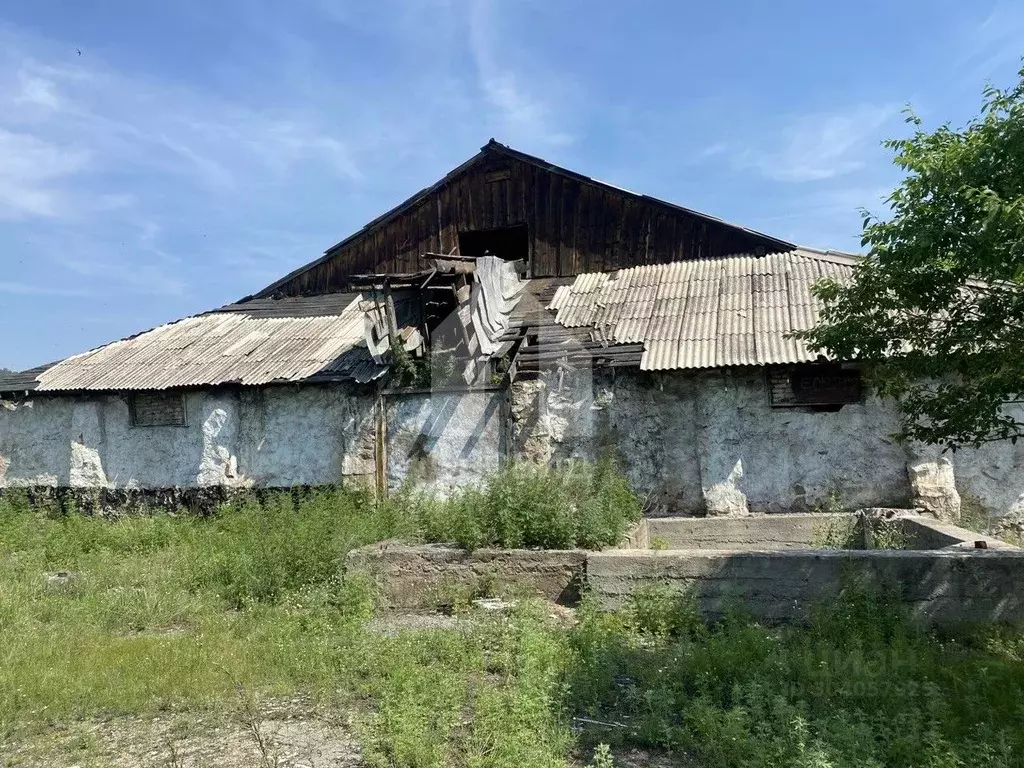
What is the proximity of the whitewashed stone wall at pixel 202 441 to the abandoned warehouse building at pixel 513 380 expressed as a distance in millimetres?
36

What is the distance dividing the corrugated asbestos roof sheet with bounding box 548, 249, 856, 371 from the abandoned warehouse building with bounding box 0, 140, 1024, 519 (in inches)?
2.0

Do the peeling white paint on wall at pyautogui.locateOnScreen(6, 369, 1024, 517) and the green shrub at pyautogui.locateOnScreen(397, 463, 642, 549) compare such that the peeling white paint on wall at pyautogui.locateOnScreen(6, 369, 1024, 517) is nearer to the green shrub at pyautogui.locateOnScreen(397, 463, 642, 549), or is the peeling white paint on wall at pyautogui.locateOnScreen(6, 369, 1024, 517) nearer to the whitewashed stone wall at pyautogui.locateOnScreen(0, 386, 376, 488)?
the whitewashed stone wall at pyautogui.locateOnScreen(0, 386, 376, 488)

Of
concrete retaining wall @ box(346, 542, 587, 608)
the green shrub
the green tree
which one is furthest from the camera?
the green shrub

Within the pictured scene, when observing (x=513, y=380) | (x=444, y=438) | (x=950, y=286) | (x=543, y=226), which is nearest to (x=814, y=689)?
(x=950, y=286)

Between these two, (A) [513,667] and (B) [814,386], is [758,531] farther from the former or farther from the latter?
(A) [513,667]

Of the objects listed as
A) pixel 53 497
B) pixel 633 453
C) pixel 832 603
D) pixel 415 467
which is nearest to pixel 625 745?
pixel 832 603

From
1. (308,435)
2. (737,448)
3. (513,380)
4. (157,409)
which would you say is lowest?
(737,448)

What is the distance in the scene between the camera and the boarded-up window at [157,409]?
12719 mm

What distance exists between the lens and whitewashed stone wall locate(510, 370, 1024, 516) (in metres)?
9.67

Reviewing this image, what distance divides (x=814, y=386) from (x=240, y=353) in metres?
9.60

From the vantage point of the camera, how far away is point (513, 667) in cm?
490

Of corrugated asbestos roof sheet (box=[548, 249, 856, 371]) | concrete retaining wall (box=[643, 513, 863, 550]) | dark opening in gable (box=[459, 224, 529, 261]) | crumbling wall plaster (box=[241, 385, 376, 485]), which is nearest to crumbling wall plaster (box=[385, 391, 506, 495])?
crumbling wall plaster (box=[241, 385, 376, 485])

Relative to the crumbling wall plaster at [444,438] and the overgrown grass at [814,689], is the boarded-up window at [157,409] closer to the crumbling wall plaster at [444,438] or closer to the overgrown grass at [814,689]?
the crumbling wall plaster at [444,438]

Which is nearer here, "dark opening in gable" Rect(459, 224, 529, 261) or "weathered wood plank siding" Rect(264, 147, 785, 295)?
"weathered wood plank siding" Rect(264, 147, 785, 295)
